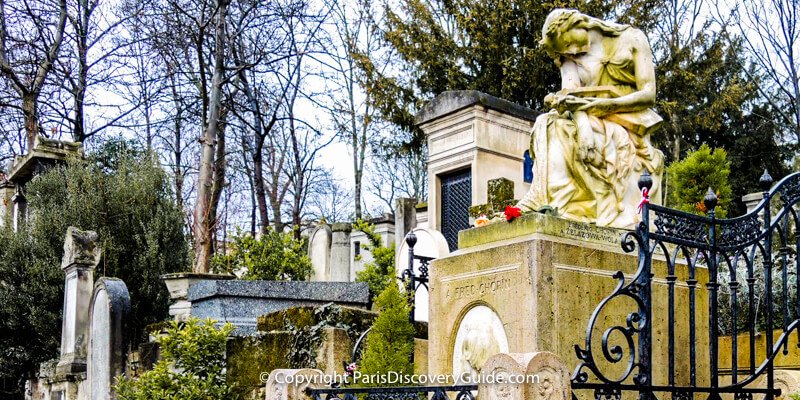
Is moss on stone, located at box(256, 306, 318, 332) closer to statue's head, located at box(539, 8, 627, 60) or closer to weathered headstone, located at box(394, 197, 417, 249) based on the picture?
statue's head, located at box(539, 8, 627, 60)

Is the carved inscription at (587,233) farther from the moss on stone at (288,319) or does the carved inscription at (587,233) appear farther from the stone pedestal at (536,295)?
the moss on stone at (288,319)

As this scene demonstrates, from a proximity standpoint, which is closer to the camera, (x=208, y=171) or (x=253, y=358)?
(x=253, y=358)

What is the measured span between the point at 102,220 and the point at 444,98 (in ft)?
20.8

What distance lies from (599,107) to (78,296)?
8.13 meters

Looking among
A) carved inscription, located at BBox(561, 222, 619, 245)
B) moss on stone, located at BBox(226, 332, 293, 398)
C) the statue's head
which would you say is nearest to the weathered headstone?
moss on stone, located at BBox(226, 332, 293, 398)

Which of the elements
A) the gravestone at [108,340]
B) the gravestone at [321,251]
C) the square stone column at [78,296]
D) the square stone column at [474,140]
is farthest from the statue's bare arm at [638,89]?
the gravestone at [321,251]

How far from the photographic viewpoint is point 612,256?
634 cm

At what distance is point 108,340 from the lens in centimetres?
1072

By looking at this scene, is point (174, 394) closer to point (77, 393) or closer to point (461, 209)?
point (77, 393)

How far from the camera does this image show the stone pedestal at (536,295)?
5.92m

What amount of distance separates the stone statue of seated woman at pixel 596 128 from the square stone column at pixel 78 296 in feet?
24.5

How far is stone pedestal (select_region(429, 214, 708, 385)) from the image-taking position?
19.4ft

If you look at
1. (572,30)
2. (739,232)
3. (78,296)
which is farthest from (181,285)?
(739,232)

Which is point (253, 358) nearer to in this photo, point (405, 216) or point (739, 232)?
point (739, 232)
